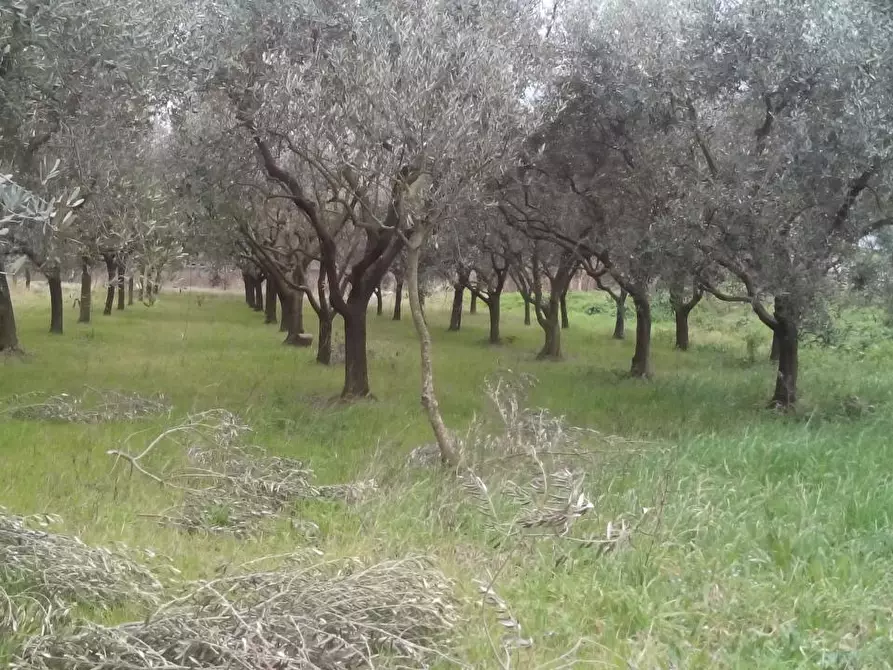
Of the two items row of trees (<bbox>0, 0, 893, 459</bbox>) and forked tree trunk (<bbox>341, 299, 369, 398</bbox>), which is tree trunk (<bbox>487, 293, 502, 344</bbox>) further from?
forked tree trunk (<bbox>341, 299, 369, 398</bbox>)

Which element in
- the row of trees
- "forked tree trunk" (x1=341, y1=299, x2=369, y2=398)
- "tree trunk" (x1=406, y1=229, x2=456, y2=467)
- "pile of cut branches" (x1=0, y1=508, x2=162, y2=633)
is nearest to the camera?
"pile of cut branches" (x1=0, y1=508, x2=162, y2=633)

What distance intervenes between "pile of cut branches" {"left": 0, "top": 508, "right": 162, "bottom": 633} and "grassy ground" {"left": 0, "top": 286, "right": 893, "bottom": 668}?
75 cm

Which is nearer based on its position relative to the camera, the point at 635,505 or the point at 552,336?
the point at 635,505

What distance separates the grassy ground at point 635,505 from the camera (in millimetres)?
4711

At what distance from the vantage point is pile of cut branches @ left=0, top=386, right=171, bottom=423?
35.5ft

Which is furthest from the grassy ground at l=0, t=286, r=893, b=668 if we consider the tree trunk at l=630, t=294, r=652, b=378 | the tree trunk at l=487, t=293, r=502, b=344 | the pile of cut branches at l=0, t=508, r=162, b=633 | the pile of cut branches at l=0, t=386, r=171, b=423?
the tree trunk at l=487, t=293, r=502, b=344

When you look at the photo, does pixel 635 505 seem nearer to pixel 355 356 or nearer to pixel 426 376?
pixel 426 376

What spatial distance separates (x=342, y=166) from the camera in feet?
35.0

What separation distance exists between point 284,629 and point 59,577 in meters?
1.57

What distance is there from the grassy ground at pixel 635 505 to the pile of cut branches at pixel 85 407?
0.43 metres

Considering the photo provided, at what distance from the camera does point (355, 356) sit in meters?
14.3

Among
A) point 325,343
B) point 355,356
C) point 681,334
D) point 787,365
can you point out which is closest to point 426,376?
point 355,356

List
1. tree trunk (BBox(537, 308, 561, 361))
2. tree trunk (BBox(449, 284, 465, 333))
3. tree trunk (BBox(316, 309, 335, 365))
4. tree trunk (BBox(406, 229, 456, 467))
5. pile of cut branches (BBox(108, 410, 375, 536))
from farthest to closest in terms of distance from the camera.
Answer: tree trunk (BBox(449, 284, 465, 333)), tree trunk (BBox(537, 308, 561, 361)), tree trunk (BBox(316, 309, 335, 365)), tree trunk (BBox(406, 229, 456, 467)), pile of cut branches (BBox(108, 410, 375, 536))

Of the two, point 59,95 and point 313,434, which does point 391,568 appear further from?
point 59,95
